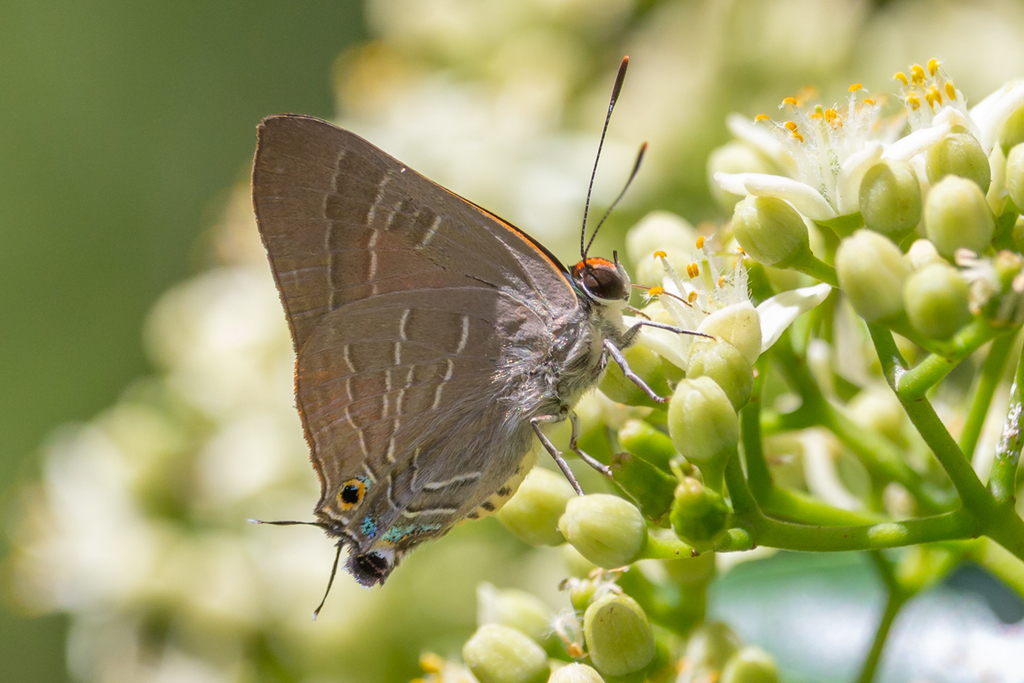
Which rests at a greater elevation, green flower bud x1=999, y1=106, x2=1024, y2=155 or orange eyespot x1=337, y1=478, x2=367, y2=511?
green flower bud x1=999, y1=106, x2=1024, y2=155

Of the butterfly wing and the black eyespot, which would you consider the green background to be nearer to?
the butterfly wing

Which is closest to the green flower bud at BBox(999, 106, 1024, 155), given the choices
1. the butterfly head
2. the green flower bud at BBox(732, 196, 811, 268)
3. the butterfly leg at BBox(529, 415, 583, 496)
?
the green flower bud at BBox(732, 196, 811, 268)

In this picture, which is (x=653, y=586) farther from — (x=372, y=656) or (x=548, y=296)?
(x=372, y=656)

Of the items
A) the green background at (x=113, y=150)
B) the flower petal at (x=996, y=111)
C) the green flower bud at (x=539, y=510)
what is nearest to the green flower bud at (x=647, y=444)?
the green flower bud at (x=539, y=510)

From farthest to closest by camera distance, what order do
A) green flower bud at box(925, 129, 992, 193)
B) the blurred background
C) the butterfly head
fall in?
the blurred background
the butterfly head
green flower bud at box(925, 129, 992, 193)

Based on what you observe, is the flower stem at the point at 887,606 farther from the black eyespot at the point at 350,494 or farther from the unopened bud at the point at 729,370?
the black eyespot at the point at 350,494

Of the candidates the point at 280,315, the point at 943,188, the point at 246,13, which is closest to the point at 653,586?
the point at 943,188
